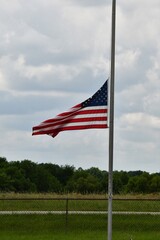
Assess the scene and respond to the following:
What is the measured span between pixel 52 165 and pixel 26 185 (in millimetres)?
26748

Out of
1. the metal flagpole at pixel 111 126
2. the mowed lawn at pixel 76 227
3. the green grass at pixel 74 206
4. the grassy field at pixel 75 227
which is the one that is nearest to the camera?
the metal flagpole at pixel 111 126

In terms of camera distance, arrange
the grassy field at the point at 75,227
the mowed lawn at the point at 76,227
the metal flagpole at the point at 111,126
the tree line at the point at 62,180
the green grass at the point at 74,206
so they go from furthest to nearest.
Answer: the tree line at the point at 62,180, the green grass at the point at 74,206, the mowed lawn at the point at 76,227, the grassy field at the point at 75,227, the metal flagpole at the point at 111,126

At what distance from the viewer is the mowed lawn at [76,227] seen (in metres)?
25.0

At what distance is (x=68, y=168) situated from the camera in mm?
118062

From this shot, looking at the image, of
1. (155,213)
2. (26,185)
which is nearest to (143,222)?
(155,213)

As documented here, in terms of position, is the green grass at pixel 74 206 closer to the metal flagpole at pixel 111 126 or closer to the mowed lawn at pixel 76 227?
the mowed lawn at pixel 76 227

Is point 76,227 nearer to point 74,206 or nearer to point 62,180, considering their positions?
point 74,206

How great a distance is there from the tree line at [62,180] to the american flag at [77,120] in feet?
217

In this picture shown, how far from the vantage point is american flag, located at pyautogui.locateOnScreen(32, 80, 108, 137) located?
1767 cm

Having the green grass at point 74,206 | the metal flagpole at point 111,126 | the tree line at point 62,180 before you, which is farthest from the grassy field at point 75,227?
the tree line at point 62,180

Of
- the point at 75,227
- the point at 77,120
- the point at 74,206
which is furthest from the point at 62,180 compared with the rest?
the point at 77,120

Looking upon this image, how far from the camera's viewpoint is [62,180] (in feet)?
375

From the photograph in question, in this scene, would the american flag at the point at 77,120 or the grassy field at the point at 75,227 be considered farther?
the grassy field at the point at 75,227

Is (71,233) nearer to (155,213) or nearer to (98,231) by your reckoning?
(98,231)
